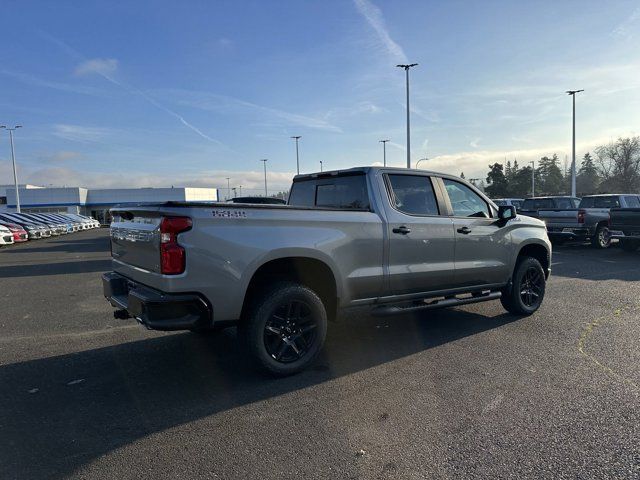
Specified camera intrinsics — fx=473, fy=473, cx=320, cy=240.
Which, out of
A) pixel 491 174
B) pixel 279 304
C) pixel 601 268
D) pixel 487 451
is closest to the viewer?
pixel 487 451

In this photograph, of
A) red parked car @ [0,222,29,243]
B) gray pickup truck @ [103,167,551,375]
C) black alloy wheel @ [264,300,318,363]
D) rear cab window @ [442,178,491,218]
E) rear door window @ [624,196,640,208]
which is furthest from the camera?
red parked car @ [0,222,29,243]

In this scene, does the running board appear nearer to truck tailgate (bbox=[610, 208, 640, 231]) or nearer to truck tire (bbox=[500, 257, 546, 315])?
truck tire (bbox=[500, 257, 546, 315])

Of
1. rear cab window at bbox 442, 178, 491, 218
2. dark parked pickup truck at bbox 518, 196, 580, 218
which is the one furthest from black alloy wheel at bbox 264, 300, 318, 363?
dark parked pickup truck at bbox 518, 196, 580, 218

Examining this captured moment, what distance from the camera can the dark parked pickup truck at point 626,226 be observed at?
14.1 metres

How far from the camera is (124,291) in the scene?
4719mm

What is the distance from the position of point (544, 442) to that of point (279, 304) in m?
2.34

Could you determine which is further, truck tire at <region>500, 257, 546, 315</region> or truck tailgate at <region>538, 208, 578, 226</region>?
truck tailgate at <region>538, 208, 578, 226</region>

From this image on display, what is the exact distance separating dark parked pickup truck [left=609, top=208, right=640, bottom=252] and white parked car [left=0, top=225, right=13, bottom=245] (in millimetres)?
25038

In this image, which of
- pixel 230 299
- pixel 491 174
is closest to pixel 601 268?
pixel 230 299

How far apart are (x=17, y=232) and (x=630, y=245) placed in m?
27.2

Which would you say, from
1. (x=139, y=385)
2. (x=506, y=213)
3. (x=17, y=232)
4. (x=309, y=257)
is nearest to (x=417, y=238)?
(x=309, y=257)

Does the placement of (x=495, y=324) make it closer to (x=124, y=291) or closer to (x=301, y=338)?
(x=301, y=338)

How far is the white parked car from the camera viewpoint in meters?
22.2

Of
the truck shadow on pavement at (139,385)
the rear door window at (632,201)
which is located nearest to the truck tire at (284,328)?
the truck shadow on pavement at (139,385)
